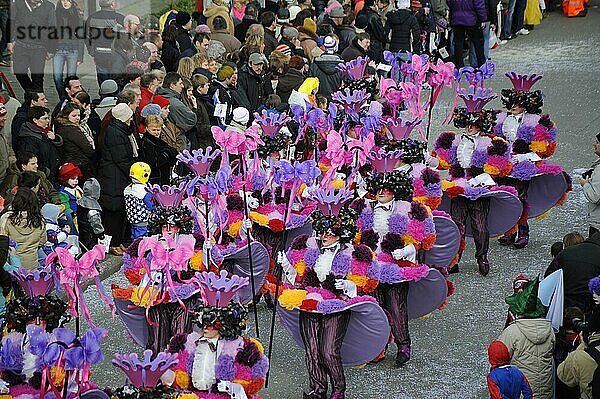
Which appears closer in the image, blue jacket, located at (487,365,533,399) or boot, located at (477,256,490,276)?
blue jacket, located at (487,365,533,399)

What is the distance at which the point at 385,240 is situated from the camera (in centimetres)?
880

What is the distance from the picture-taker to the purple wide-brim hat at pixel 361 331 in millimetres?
8328

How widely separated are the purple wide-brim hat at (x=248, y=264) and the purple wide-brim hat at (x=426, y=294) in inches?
51.9

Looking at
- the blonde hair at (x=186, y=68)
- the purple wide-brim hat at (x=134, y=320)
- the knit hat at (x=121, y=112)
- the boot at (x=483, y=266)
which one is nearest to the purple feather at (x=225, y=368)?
the purple wide-brim hat at (x=134, y=320)

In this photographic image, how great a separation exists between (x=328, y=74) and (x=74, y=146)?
4461mm

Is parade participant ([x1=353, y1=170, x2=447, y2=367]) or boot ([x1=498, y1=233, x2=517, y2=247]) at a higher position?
parade participant ([x1=353, y1=170, x2=447, y2=367])

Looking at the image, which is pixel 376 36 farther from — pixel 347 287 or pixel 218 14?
pixel 347 287

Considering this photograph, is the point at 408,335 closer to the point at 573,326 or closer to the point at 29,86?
the point at 573,326

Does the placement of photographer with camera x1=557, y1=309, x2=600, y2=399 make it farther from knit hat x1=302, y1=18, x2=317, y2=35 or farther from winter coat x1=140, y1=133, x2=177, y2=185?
knit hat x1=302, y1=18, x2=317, y2=35

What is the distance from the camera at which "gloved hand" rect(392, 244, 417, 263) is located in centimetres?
873

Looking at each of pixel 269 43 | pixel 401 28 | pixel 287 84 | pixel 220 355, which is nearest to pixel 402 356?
pixel 220 355

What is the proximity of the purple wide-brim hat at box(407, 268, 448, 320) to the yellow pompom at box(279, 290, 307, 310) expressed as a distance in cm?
142

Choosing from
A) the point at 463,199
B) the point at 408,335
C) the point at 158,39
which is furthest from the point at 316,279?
the point at 158,39

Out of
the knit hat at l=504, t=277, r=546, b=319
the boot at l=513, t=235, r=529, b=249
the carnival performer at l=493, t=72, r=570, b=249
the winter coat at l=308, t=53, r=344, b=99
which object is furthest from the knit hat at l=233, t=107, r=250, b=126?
the knit hat at l=504, t=277, r=546, b=319
